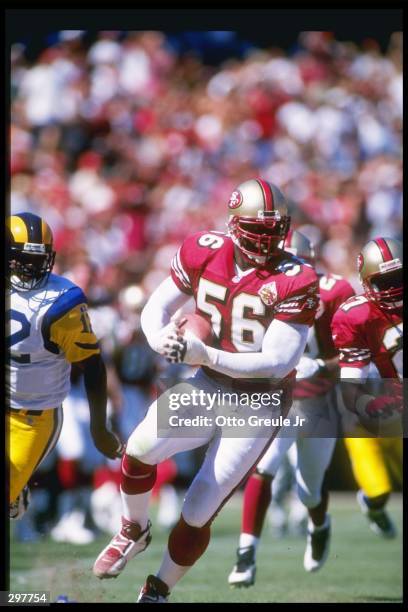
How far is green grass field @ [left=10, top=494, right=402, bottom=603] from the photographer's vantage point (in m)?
4.85

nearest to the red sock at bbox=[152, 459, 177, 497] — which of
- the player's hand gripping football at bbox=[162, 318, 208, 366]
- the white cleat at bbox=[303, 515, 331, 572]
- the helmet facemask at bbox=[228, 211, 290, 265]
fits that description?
the white cleat at bbox=[303, 515, 331, 572]

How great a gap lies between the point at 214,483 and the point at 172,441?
0.77 ft

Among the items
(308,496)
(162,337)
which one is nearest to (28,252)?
(162,337)

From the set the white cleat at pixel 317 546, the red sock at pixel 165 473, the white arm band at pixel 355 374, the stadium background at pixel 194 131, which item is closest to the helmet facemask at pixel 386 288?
the white arm band at pixel 355 374

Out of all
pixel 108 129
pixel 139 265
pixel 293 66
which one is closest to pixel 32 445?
pixel 139 265

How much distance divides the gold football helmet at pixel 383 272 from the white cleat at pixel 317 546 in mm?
1444

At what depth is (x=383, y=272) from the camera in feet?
15.6

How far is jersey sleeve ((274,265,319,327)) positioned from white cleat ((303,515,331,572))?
181cm

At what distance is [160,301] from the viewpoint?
14.5 feet

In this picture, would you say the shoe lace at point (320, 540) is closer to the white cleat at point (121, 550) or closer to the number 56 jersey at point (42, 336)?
the white cleat at point (121, 550)

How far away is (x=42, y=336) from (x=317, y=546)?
2.14 meters

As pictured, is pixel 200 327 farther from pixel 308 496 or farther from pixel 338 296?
pixel 308 496

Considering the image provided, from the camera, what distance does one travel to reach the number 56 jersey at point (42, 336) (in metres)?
4.33

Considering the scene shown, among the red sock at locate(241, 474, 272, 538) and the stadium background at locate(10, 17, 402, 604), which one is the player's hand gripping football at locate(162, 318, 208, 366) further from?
the stadium background at locate(10, 17, 402, 604)
